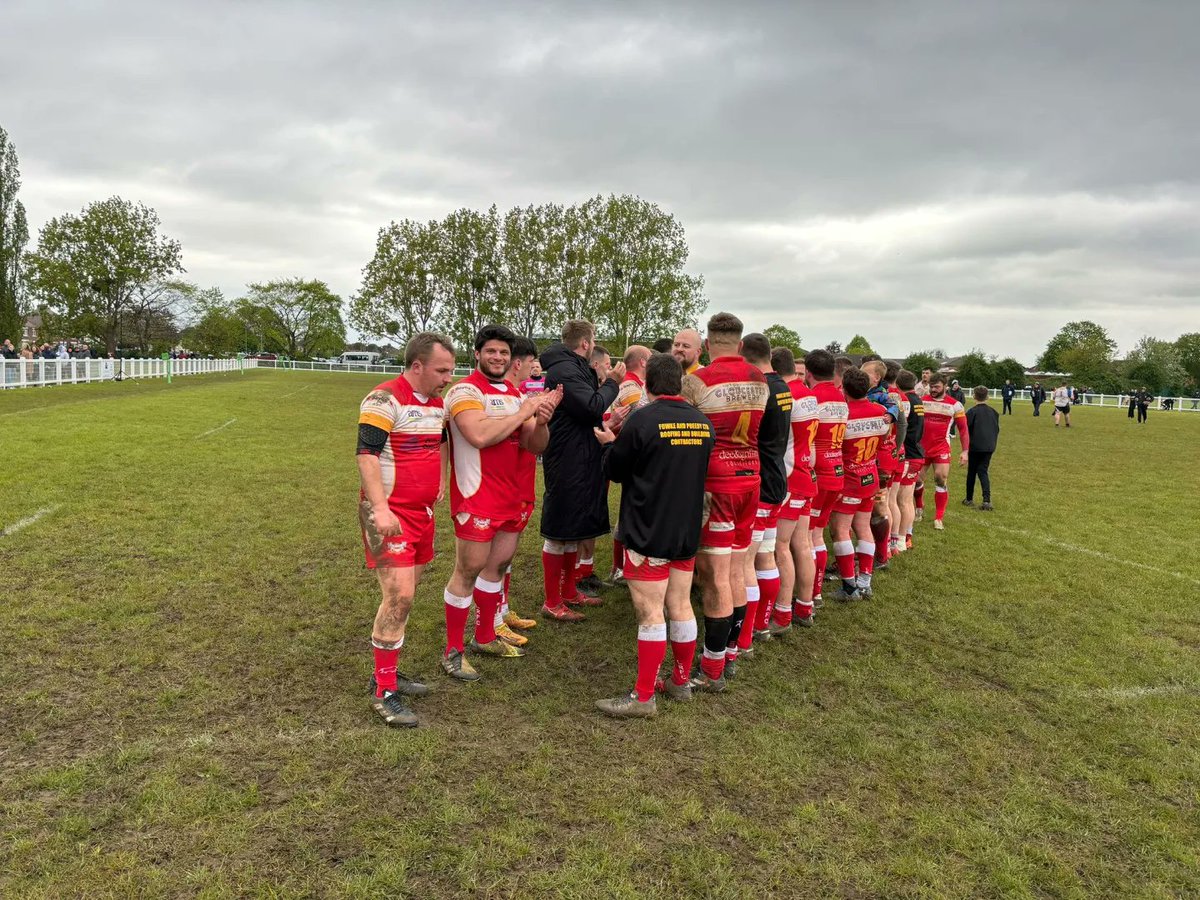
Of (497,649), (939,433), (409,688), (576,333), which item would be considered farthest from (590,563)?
(939,433)

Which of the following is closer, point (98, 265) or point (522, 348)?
point (522, 348)

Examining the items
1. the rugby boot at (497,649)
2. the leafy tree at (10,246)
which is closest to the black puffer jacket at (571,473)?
the rugby boot at (497,649)

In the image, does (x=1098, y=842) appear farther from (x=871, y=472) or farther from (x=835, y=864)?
(x=871, y=472)

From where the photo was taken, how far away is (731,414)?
4.48m

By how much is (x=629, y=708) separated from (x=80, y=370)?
35687 mm

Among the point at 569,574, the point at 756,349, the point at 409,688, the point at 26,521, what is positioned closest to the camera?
the point at 409,688

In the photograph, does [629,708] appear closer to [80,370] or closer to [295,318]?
[80,370]

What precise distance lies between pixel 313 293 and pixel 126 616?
341ft

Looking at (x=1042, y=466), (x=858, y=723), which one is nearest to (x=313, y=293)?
(x=1042, y=466)

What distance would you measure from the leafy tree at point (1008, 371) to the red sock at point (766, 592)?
7427 cm

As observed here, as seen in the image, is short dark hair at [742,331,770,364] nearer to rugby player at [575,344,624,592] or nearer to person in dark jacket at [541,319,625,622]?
person in dark jacket at [541,319,625,622]

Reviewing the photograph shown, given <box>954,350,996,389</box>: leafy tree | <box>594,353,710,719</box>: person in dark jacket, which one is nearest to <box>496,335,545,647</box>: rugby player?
<box>594,353,710,719</box>: person in dark jacket

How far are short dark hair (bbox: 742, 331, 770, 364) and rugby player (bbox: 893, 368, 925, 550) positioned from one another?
3738mm

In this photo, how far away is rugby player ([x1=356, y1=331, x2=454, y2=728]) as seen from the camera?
148 inches
